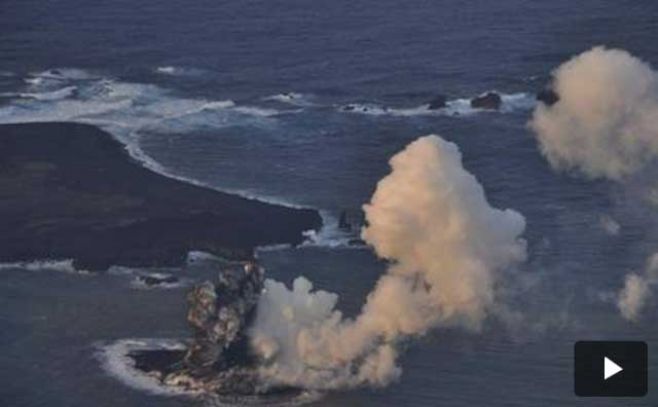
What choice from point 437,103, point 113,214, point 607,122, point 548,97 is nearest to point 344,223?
point 113,214

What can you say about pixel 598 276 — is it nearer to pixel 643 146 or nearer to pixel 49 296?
pixel 643 146

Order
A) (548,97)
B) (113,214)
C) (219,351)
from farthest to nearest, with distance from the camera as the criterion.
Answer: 1. (548,97)
2. (113,214)
3. (219,351)

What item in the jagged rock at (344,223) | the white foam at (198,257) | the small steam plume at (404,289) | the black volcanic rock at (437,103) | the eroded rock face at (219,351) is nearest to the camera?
the eroded rock face at (219,351)

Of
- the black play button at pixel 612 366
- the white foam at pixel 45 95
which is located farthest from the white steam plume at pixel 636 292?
the white foam at pixel 45 95

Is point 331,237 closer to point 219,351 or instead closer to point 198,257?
point 198,257

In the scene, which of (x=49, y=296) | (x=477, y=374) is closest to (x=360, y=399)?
(x=477, y=374)

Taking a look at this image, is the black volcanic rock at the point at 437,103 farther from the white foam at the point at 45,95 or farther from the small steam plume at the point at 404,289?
the small steam plume at the point at 404,289
